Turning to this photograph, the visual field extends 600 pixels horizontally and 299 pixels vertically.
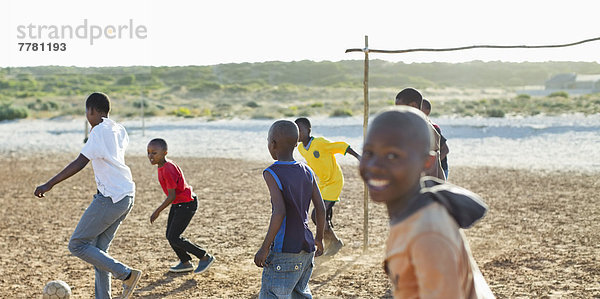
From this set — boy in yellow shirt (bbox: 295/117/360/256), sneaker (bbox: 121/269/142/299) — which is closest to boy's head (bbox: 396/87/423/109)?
boy in yellow shirt (bbox: 295/117/360/256)

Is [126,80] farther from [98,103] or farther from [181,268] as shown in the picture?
[98,103]

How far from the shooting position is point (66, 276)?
6.73 metres

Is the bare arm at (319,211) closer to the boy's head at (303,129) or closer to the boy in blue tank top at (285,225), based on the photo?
the boy in blue tank top at (285,225)

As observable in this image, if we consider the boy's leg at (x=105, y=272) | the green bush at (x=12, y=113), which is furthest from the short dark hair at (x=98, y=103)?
the green bush at (x=12, y=113)

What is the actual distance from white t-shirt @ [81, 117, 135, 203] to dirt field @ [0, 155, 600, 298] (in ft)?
4.78

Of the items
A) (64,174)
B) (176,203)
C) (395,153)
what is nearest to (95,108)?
(64,174)

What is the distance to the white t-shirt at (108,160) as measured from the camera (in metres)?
4.86

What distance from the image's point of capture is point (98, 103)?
5.00 m

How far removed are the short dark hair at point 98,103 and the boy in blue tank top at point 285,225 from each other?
1.61 meters

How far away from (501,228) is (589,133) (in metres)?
16.2

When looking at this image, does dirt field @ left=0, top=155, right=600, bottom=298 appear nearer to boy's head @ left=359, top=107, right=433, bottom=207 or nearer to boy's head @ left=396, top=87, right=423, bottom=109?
boy's head @ left=396, top=87, right=423, bottom=109

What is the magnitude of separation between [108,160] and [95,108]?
43 cm

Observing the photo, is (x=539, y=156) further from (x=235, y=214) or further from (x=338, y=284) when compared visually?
(x=338, y=284)

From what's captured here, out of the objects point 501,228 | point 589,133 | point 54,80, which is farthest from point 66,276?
point 54,80
